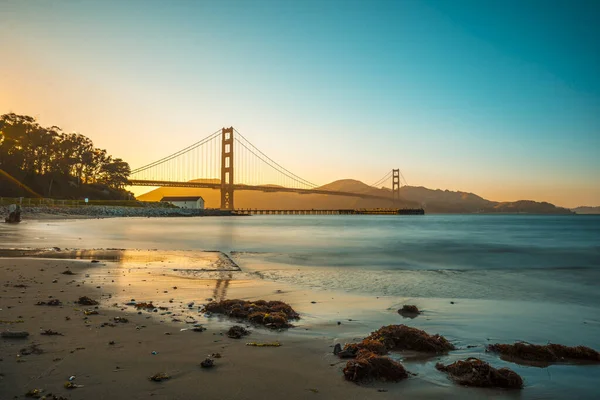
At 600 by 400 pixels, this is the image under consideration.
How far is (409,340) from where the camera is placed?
531 cm

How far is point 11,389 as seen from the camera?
343cm

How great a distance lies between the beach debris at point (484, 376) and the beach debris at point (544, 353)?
894mm

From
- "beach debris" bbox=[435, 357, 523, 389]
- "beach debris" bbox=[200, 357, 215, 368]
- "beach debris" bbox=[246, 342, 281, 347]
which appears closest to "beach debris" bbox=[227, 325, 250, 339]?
"beach debris" bbox=[246, 342, 281, 347]

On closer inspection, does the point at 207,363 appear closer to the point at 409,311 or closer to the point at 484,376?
the point at 484,376

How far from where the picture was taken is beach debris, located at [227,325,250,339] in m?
5.31

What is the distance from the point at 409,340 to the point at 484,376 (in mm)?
1202

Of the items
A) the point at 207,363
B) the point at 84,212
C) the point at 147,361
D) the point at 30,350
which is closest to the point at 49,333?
the point at 30,350

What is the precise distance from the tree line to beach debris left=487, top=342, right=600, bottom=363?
7679 cm

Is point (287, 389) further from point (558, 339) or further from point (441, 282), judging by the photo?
point (441, 282)

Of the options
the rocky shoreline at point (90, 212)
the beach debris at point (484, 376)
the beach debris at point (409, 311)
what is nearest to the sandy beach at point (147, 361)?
the beach debris at point (484, 376)

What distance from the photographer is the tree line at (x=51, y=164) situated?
6969cm

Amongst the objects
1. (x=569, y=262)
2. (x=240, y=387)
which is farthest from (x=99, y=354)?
(x=569, y=262)

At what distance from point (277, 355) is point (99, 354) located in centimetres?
184

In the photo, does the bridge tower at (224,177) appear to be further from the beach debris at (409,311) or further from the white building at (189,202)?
the beach debris at (409,311)
